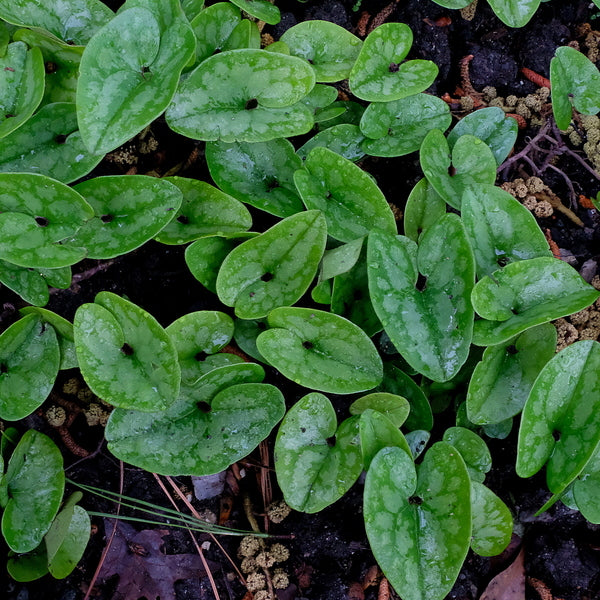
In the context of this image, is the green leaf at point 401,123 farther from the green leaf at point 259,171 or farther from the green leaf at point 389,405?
the green leaf at point 389,405

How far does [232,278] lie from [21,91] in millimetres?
814

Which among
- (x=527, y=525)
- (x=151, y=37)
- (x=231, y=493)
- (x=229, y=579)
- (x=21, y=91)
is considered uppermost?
(x=151, y=37)

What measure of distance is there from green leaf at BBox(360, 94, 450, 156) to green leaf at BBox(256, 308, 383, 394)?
62 centimetres

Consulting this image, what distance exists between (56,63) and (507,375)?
166cm

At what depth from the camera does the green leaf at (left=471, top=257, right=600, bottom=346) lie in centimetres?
166

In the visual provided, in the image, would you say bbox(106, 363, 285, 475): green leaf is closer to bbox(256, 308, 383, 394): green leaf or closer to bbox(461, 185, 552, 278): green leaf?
bbox(256, 308, 383, 394): green leaf

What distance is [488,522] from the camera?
1723mm

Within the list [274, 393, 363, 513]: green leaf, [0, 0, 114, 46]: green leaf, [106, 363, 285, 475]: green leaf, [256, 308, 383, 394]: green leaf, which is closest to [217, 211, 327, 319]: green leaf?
[256, 308, 383, 394]: green leaf

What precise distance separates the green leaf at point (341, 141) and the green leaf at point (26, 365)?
38.8 inches

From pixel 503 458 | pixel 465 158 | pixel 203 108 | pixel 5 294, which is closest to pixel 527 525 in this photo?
pixel 503 458

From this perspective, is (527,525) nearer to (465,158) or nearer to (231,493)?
(231,493)

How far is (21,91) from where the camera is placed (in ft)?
5.72

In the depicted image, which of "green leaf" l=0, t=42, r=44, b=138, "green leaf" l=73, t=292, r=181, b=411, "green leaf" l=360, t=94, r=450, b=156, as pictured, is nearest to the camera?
"green leaf" l=73, t=292, r=181, b=411

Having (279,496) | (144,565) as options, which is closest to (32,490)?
(144,565)
